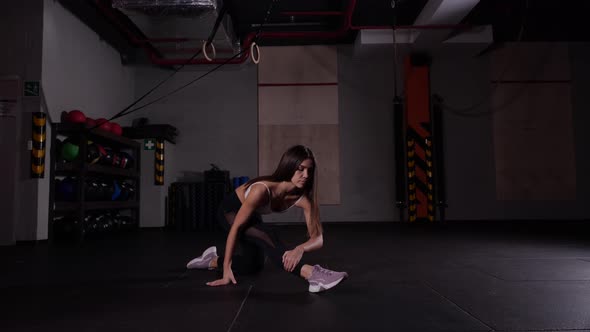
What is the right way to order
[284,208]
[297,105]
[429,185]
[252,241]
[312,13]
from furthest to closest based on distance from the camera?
1. [297,105]
2. [429,185]
3. [312,13]
4. [252,241]
5. [284,208]

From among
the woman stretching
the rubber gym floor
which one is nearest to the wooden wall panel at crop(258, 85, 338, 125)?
the rubber gym floor

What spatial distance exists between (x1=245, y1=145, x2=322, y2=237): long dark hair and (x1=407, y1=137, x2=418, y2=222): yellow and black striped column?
5275 millimetres

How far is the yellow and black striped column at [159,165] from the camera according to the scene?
662cm

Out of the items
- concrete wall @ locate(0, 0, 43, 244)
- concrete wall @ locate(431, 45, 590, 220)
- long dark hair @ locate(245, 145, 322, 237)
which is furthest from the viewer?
concrete wall @ locate(431, 45, 590, 220)

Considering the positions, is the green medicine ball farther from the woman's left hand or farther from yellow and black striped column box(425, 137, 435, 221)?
yellow and black striped column box(425, 137, 435, 221)

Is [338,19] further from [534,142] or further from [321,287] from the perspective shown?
[321,287]

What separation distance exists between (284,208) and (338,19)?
5179mm

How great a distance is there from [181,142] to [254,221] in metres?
5.43

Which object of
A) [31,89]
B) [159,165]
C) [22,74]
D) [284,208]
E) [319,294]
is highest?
[22,74]

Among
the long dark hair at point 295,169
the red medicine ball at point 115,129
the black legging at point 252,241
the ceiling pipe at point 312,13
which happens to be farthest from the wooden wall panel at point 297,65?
the long dark hair at point 295,169

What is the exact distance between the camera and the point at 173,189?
21.8 feet

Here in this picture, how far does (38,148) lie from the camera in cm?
463

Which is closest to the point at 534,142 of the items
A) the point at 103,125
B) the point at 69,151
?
the point at 103,125

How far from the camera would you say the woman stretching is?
2109 mm
